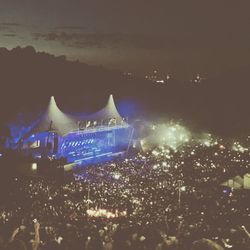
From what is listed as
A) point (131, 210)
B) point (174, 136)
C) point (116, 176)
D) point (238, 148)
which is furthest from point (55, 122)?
point (238, 148)

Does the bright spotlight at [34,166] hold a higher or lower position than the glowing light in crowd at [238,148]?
lower

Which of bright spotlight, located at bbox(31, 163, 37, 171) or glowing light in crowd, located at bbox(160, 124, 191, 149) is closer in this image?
bright spotlight, located at bbox(31, 163, 37, 171)

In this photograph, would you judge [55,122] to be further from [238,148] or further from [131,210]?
[238,148]

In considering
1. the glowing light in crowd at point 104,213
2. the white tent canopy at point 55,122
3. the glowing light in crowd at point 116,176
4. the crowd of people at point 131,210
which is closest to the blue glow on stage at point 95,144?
the white tent canopy at point 55,122

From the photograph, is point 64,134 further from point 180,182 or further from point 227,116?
point 227,116

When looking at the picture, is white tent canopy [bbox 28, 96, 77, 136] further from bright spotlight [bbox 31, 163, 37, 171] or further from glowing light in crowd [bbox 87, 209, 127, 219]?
glowing light in crowd [bbox 87, 209, 127, 219]

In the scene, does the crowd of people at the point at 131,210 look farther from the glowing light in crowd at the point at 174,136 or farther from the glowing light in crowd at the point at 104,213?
the glowing light in crowd at the point at 174,136

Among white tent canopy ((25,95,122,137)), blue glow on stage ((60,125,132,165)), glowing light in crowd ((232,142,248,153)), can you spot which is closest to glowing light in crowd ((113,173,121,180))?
blue glow on stage ((60,125,132,165))

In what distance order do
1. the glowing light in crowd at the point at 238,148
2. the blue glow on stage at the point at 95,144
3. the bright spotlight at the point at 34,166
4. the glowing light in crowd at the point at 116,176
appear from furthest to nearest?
the glowing light in crowd at the point at 238,148 → the blue glow on stage at the point at 95,144 → the bright spotlight at the point at 34,166 → the glowing light in crowd at the point at 116,176

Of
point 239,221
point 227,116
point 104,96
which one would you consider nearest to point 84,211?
point 239,221

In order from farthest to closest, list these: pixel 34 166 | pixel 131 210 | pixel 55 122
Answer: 1. pixel 55 122
2. pixel 34 166
3. pixel 131 210
